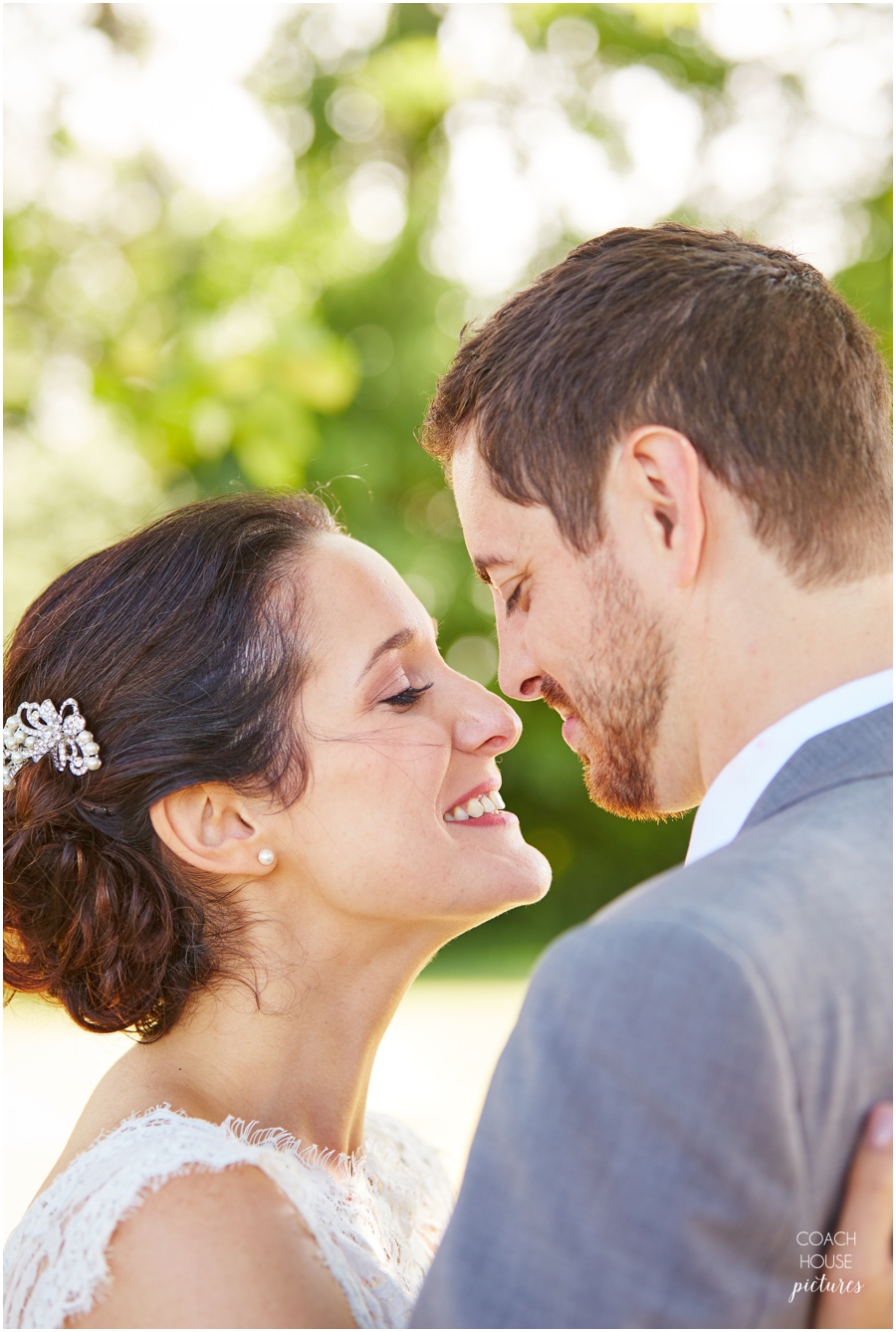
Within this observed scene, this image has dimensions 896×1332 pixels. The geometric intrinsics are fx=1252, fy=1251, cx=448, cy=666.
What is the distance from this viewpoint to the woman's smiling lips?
2650 mm

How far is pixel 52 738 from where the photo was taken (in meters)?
2.63

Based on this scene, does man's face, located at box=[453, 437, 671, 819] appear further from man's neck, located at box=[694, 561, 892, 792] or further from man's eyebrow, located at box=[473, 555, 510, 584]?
man's neck, located at box=[694, 561, 892, 792]

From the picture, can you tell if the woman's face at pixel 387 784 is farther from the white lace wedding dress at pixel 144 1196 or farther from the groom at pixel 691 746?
the white lace wedding dress at pixel 144 1196

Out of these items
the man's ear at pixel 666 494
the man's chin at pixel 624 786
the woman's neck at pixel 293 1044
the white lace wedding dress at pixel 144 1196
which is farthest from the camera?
the woman's neck at pixel 293 1044

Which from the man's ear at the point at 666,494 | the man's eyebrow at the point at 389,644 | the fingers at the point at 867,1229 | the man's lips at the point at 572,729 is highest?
the man's ear at the point at 666,494

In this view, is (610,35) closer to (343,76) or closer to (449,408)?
(343,76)

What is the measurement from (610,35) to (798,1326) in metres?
15.8

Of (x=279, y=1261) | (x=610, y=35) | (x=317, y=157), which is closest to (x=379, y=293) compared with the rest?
(x=317, y=157)

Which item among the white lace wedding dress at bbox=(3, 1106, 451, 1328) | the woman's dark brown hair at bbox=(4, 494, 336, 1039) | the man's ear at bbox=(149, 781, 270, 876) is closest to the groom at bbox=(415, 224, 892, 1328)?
the woman's dark brown hair at bbox=(4, 494, 336, 1039)

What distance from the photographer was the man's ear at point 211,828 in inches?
101

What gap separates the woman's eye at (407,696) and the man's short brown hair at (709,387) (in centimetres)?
60

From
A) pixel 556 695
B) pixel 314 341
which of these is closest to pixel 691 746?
pixel 556 695

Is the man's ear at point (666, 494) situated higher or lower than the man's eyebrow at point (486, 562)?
higher

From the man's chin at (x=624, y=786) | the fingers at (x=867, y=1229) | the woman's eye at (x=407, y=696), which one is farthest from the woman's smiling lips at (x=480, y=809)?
the fingers at (x=867, y=1229)
